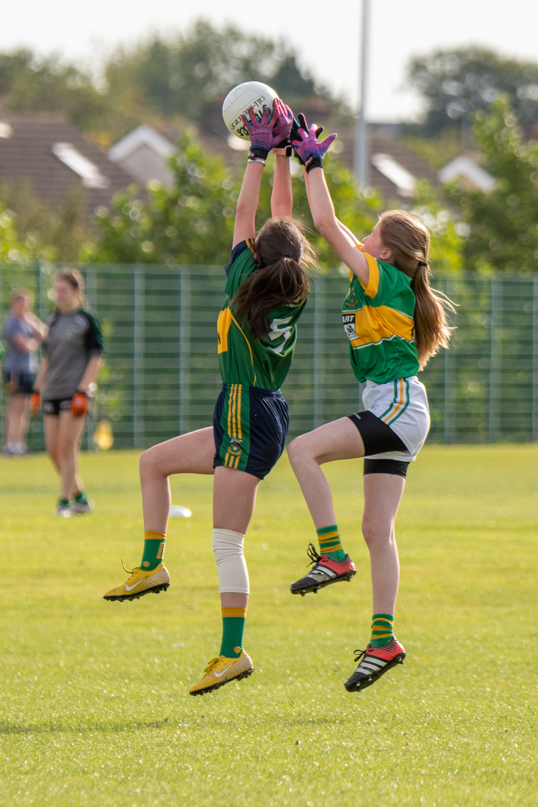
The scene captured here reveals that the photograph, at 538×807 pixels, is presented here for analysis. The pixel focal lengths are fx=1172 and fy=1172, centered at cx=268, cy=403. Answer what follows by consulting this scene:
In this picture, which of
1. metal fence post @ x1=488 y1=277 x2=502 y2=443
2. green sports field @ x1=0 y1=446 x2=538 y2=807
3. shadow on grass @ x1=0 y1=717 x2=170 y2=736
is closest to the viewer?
green sports field @ x1=0 y1=446 x2=538 y2=807

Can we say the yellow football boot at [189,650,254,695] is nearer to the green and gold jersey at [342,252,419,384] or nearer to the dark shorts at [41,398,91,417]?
the green and gold jersey at [342,252,419,384]

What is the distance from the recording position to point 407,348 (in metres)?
5.00

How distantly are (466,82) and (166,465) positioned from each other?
100m

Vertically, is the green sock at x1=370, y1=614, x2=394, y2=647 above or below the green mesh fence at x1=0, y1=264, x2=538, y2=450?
below

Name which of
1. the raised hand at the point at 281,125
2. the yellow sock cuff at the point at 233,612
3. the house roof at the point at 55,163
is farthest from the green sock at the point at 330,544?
the house roof at the point at 55,163

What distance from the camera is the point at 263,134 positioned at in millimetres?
5082

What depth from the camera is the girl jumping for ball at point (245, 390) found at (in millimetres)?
4773

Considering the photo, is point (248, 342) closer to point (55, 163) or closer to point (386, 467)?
point (386, 467)

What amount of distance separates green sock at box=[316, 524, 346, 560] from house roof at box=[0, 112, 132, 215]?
4177cm

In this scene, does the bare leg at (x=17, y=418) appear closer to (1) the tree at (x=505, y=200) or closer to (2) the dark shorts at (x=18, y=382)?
(2) the dark shorts at (x=18, y=382)

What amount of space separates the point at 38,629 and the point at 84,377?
4.60 m

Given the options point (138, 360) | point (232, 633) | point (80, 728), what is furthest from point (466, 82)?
point (80, 728)

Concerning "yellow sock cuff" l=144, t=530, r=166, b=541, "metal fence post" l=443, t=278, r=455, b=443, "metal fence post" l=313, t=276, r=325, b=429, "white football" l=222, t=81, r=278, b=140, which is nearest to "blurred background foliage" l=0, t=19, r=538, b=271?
"metal fence post" l=313, t=276, r=325, b=429

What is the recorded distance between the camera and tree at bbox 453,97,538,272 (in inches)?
986
